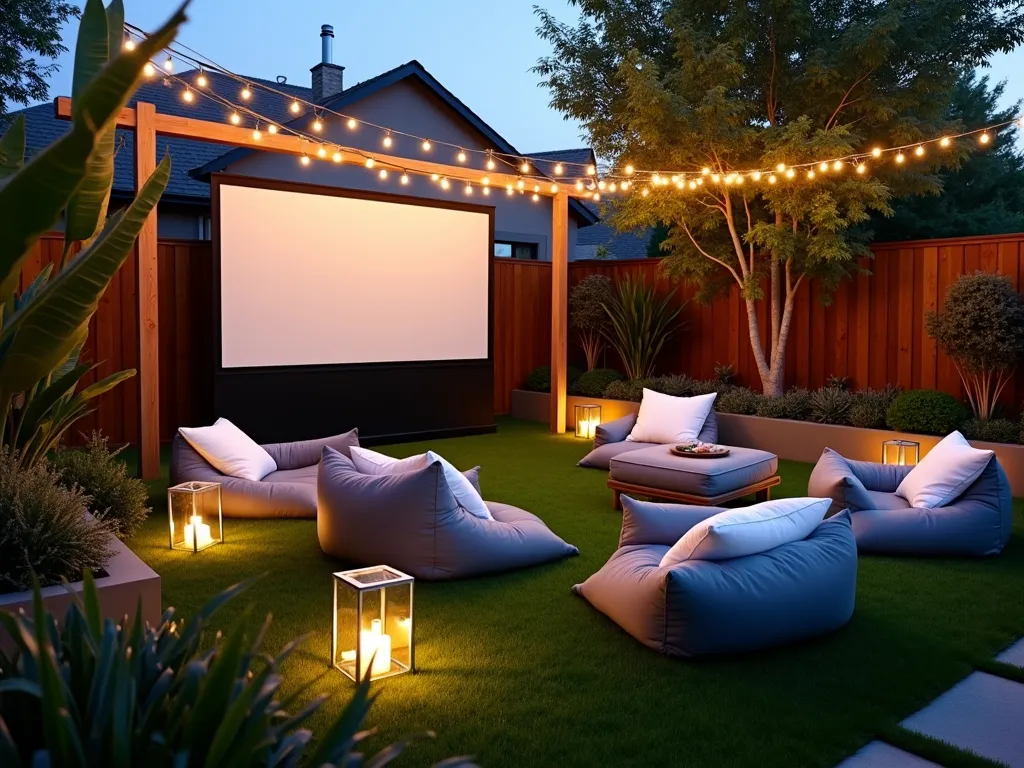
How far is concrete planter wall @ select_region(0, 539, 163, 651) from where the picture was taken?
245 centimetres

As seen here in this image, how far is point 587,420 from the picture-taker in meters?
9.05

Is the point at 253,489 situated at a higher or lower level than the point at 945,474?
lower

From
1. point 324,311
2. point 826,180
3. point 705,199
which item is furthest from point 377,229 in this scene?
point 826,180

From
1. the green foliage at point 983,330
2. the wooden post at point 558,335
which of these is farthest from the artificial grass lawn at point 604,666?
the wooden post at point 558,335

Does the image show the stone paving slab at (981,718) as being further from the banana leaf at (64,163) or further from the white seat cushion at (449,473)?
the banana leaf at (64,163)

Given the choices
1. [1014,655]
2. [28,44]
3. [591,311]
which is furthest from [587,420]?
[28,44]

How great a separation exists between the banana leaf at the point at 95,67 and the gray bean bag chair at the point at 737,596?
2.29m

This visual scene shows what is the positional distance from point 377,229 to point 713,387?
12.7ft

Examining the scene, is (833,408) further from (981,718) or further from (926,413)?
(981,718)

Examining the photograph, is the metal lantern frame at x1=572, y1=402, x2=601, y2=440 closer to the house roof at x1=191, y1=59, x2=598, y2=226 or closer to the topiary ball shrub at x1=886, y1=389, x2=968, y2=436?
the topiary ball shrub at x1=886, y1=389, x2=968, y2=436

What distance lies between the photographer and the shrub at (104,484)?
15.1ft

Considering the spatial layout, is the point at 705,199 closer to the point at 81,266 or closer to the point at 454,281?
the point at 454,281

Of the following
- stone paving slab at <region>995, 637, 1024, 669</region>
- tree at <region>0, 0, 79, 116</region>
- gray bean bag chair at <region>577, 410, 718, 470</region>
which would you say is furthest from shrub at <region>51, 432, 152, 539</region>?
tree at <region>0, 0, 79, 116</region>

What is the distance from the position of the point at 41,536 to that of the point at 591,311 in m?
8.24
